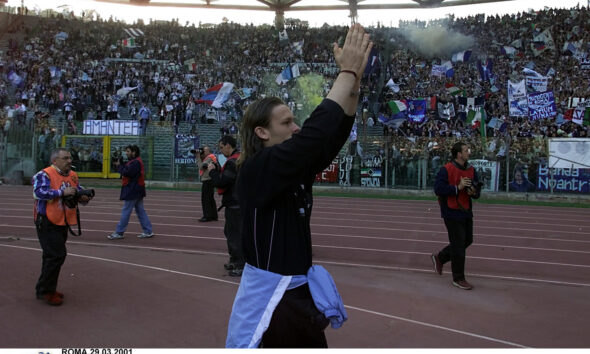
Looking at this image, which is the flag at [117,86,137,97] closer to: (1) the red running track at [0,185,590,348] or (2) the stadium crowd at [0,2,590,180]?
(2) the stadium crowd at [0,2,590,180]

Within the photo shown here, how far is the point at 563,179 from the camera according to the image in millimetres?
18750

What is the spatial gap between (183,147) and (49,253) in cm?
1695

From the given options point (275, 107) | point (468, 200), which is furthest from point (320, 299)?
point (468, 200)

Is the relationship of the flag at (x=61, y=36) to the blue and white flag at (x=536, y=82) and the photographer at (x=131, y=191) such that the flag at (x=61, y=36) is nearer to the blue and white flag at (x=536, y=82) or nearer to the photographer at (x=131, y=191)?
the blue and white flag at (x=536, y=82)

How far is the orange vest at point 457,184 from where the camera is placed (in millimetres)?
6953

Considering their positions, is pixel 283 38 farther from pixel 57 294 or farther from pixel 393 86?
pixel 57 294

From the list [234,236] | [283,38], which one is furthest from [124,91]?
[234,236]

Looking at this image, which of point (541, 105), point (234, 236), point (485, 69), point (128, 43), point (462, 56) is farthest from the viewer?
point (128, 43)

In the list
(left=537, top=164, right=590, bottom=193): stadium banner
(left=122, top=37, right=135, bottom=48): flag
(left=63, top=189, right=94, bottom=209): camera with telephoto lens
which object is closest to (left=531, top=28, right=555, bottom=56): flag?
(left=537, top=164, right=590, bottom=193): stadium banner

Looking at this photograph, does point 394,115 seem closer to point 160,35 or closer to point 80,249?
point 80,249

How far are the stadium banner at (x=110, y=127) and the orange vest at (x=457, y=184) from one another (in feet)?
62.0

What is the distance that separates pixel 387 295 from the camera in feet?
21.1

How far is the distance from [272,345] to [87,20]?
141 ft

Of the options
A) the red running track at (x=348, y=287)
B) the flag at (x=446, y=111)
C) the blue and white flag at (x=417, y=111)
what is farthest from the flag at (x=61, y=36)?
the red running track at (x=348, y=287)
